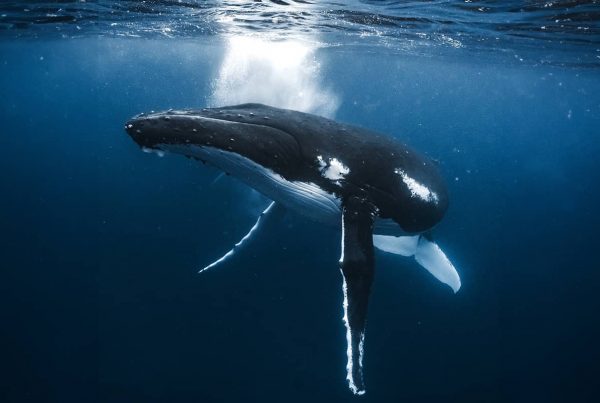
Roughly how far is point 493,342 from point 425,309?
253cm

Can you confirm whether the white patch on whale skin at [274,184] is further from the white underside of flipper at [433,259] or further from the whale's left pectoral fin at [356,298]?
the white underside of flipper at [433,259]

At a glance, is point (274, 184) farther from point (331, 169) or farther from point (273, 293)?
point (273, 293)

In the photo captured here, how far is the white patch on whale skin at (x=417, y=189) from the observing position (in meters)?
5.72

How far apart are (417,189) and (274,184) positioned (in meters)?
2.24

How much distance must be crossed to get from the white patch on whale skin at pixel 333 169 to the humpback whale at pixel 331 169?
1 centimetres

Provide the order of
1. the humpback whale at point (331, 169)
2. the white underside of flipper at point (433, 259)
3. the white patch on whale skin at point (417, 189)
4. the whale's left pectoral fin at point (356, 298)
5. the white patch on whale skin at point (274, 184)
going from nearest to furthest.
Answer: the humpback whale at point (331, 169) < the white patch on whale skin at point (274, 184) < the whale's left pectoral fin at point (356, 298) < the white patch on whale skin at point (417, 189) < the white underside of flipper at point (433, 259)

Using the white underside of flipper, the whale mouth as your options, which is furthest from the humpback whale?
the white underside of flipper

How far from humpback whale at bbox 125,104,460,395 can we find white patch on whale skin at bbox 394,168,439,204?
0.01 m

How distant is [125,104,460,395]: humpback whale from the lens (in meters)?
3.99

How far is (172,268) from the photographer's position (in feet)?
51.5

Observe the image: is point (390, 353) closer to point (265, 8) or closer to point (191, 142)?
point (191, 142)

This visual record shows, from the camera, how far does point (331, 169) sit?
509cm

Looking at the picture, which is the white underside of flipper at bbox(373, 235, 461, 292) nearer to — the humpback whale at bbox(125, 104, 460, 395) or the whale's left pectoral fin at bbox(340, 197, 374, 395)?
the humpback whale at bbox(125, 104, 460, 395)

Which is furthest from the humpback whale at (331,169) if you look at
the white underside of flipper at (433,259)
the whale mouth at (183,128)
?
the white underside of flipper at (433,259)
